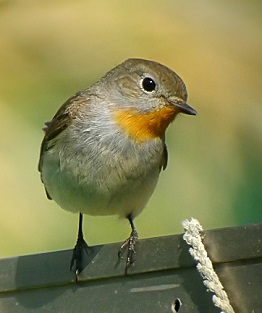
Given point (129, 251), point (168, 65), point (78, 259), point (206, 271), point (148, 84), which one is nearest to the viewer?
point (206, 271)

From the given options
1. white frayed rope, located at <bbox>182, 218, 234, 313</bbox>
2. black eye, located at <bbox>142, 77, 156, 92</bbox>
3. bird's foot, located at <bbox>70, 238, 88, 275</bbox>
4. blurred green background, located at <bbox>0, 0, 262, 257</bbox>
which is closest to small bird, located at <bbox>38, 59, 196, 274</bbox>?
black eye, located at <bbox>142, 77, 156, 92</bbox>

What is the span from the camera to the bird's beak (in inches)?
153

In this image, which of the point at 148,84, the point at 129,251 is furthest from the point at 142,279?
the point at 148,84

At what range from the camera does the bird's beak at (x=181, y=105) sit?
12.8 feet

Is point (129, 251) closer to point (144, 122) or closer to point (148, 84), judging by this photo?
point (144, 122)

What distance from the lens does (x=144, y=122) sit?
3967 mm

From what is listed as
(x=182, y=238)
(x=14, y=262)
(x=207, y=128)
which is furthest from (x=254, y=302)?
(x=207, y=128)

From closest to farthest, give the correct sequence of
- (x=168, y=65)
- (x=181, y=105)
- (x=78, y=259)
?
(x=78, y=259)
(x=181, y=105)
(x=168, y=65)

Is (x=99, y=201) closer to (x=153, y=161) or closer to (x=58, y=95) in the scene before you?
(x=153, y=161)

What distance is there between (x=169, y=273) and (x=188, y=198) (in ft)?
6.82

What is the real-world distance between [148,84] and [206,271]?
1.21 metres

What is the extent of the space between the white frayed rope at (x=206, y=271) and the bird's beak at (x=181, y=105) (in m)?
0.86

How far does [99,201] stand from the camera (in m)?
4.01

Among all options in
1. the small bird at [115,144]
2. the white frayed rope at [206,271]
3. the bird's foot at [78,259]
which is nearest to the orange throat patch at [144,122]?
the small bird at [115,144]
